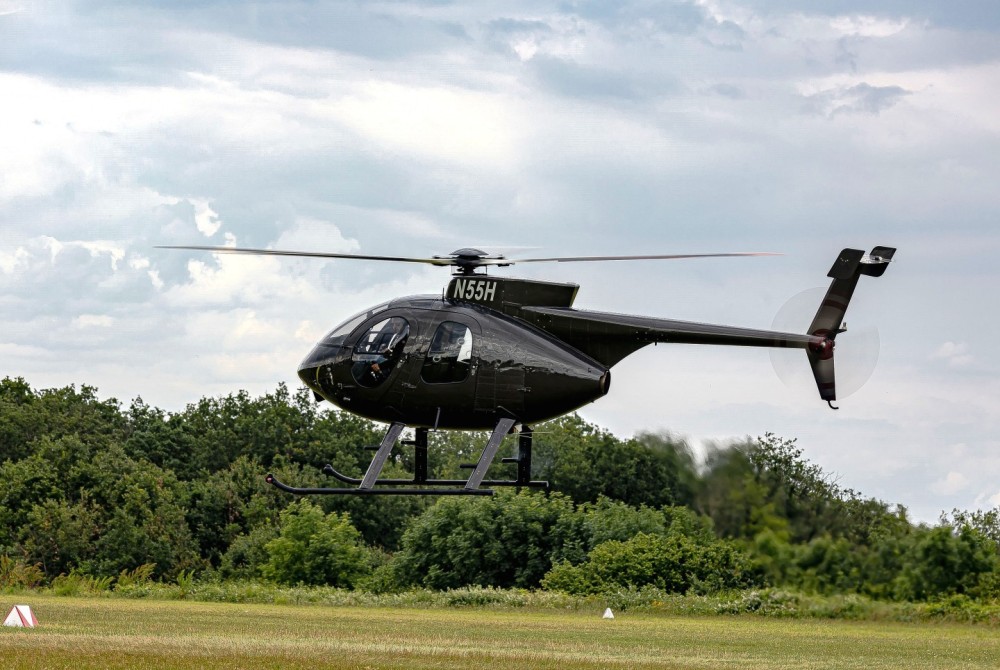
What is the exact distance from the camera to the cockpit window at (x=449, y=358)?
66.1 ft

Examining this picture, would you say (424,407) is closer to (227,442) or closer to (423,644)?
(423,644)

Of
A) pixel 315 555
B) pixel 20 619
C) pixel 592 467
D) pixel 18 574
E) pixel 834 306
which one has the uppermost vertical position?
pixel 834 306

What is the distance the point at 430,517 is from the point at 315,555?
5770 mm

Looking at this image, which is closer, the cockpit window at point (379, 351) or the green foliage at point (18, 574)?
the cockpit window at point (379, 351)

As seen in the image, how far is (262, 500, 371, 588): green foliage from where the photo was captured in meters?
58.7

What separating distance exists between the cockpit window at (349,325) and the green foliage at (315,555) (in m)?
38.5

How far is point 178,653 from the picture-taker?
926 inches

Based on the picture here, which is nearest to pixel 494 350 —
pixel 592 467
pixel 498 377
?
pixel 498 377

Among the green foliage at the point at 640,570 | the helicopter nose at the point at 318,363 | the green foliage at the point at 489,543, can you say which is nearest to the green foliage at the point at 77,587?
the green foliage at the point at 489,543

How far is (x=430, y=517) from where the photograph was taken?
188 ft

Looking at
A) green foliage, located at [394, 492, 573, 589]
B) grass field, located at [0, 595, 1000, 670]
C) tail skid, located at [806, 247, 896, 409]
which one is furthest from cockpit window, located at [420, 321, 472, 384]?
green foliage, located at [394, 492, 573, 589]

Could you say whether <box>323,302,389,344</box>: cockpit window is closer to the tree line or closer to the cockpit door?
the cockpit door

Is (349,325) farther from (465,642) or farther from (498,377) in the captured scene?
(465,642)

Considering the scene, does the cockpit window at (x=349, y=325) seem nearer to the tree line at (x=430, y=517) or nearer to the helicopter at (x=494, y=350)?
the helicopter at (x=494, y=350)
